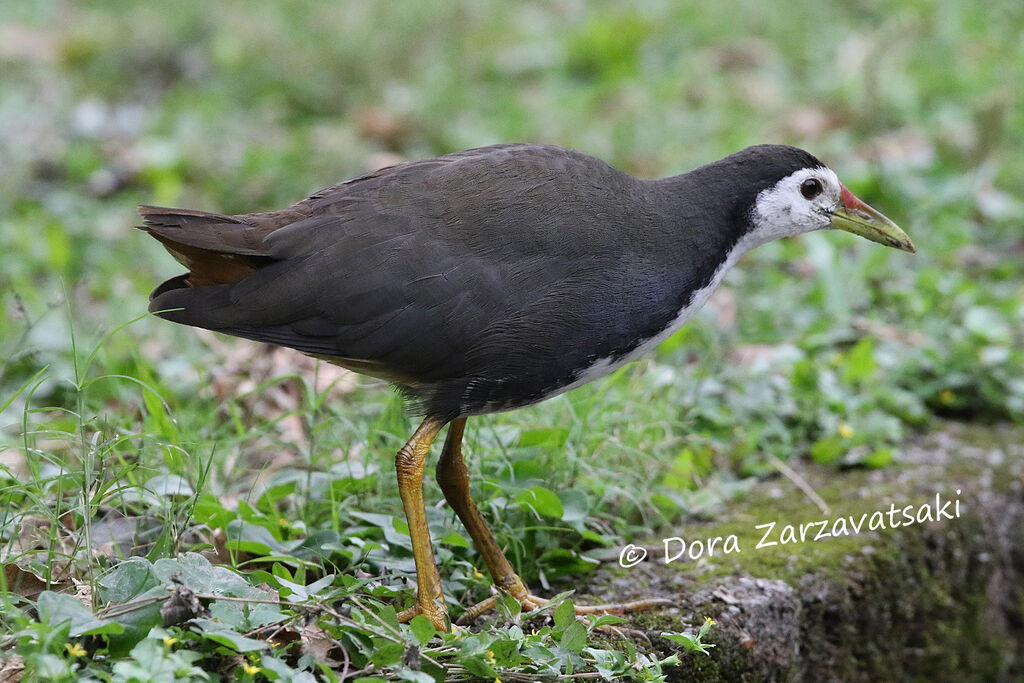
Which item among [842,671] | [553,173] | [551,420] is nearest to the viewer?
[553,173]

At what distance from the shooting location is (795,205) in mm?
3674

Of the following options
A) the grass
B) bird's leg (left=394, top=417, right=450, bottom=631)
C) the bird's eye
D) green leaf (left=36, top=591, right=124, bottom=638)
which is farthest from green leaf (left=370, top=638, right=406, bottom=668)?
the bird's eye

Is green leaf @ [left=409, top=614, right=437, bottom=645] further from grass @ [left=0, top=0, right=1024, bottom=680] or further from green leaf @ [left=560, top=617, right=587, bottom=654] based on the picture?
green leaf @ [left=560, top=617, right=587, bottom=654]

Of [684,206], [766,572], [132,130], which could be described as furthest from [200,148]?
[766,572]

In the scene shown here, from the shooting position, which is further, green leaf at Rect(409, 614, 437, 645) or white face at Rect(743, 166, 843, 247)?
white face at Rect(743, 166, 843, 247)

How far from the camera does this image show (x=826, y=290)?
5.19 m

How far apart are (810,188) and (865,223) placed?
0.28 m

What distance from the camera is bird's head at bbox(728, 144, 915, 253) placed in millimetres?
3607

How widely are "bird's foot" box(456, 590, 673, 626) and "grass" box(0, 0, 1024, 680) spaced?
0.19m

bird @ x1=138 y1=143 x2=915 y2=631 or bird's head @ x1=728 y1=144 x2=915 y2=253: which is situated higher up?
bird's head @ x1=728 y1=144 x2=915 y2=253

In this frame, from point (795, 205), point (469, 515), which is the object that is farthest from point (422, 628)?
point (795, 205)

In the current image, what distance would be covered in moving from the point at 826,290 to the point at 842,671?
208 centimetres

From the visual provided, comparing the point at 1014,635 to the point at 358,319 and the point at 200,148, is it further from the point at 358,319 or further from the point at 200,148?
the point at 200,148
